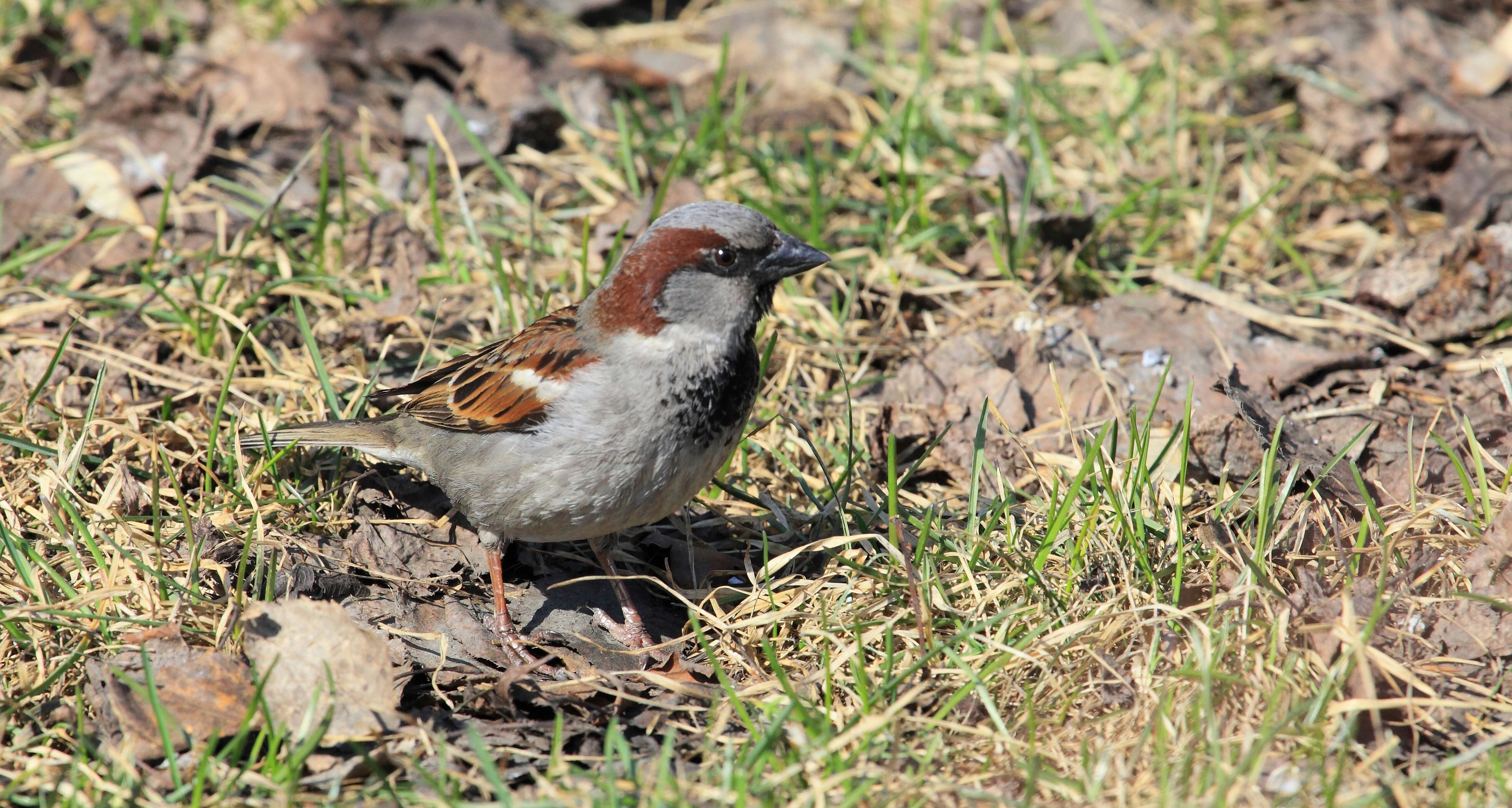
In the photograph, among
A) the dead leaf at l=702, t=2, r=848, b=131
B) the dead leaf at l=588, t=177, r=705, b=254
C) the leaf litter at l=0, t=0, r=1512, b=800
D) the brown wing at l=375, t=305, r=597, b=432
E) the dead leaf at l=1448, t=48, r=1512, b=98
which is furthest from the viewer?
the dead leaf at l=702, t=2, r=848, b=131

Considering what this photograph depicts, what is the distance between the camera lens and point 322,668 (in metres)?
3.62

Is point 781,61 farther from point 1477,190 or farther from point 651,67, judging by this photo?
point 1477,190

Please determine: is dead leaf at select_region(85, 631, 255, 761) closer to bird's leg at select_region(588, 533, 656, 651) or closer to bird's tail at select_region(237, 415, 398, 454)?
bird's tail at select_region(237, 415, 398, 454)

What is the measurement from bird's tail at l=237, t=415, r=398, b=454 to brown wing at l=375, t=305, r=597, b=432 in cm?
14

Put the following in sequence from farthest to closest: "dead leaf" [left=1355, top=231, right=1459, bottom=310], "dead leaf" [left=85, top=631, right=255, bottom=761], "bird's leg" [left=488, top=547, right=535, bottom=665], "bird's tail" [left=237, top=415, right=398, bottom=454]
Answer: "dead leaf" [left=1355, top=231, right=1459, bottom=310], "bird's tail" [left=237, top=415, right=398, bottom=454], "bird's leg" [left=488, top=547, right=535, bottom=665], "dead leaf" [left=85, top=631, right=255, bottom=761]

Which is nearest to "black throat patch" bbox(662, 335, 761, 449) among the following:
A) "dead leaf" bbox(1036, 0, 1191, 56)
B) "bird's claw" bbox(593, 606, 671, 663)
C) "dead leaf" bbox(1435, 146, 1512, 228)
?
"bird's claw" bbox(593, 606, 671, 663)

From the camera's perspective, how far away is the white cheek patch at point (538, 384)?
4.23 meters

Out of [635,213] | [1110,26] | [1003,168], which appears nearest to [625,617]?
[635,213]

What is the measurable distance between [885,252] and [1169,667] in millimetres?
2932

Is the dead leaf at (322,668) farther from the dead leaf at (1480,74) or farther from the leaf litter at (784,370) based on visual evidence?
the dead leaf at (1480,74)

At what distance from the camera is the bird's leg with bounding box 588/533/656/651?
14.5 feet

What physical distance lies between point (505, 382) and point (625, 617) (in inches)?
39.2

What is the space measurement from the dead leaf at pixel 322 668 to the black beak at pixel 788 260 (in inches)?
70.4

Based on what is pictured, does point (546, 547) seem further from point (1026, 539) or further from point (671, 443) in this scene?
point (1026, 539)
